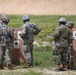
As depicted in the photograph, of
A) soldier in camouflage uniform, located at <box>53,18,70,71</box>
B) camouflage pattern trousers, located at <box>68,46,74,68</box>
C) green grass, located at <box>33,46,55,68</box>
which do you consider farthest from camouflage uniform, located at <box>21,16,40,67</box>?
camouflage pattern trousers, located at <box>68,46,74,68</box>

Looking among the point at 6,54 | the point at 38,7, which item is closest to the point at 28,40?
the point at 6,54

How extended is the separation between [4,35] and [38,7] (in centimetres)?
2180

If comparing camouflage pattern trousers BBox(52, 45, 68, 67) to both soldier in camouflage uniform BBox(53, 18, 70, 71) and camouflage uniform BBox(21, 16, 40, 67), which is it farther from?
camouflage uniform BBox(21, 16, 40, 67)

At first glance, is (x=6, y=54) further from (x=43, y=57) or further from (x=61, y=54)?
(x=43, y=57)

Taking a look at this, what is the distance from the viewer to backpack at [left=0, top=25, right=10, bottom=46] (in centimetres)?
1456

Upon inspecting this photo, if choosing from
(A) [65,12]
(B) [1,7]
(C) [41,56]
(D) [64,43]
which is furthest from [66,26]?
(B) [1,7]

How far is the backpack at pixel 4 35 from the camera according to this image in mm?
14562

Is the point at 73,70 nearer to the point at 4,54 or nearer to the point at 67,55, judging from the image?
the point at 67,55

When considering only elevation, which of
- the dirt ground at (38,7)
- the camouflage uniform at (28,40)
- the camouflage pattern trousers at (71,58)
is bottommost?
the camouflage pattern trousers at (71,58)

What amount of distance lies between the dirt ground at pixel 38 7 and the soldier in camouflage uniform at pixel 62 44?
62.5 ft

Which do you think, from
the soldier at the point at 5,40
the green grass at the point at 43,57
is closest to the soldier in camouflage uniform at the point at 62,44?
the green grass at the point at 43,57

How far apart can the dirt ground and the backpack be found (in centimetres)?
1920

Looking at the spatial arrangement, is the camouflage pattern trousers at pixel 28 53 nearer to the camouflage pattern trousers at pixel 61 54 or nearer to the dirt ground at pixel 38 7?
the camouflage pattern trousers at pixel 61 54

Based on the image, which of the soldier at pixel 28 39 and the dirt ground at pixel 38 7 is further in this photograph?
the dirt ground at pixel 38 7
